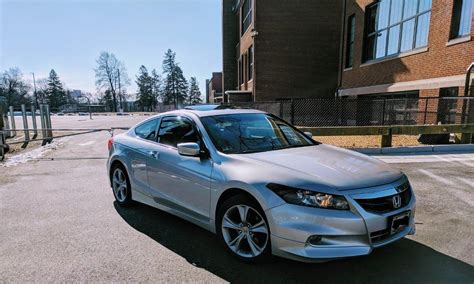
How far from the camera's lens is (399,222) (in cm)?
295

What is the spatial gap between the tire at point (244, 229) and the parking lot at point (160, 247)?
0.13 m

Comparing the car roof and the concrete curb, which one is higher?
the car roof

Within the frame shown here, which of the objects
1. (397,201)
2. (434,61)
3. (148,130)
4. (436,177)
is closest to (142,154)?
(148,130)

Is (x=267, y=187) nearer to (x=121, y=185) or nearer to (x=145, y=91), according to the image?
(x=121, y=185)

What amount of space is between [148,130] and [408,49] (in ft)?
44.3

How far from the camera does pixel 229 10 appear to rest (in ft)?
123

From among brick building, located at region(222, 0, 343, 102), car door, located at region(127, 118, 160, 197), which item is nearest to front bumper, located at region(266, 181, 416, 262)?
car door, located at region(127, 118, 160, 197)

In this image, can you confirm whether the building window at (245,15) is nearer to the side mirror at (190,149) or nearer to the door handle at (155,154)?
the door handle at (155,154)

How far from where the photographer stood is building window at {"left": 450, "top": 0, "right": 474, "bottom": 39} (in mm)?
10777

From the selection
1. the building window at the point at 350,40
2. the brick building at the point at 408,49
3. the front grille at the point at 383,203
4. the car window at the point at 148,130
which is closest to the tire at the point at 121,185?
the car window at the point at 148,130

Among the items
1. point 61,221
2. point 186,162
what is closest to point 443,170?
point 186,162

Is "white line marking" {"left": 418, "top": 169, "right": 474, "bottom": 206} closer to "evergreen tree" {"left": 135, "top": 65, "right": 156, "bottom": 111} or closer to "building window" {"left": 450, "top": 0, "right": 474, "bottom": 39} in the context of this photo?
"building window" {"left": 450, "top": 0, "right": 474, "bottom": 39}

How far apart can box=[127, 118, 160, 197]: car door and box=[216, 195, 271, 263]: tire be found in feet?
4.80

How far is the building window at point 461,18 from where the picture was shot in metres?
10.8
